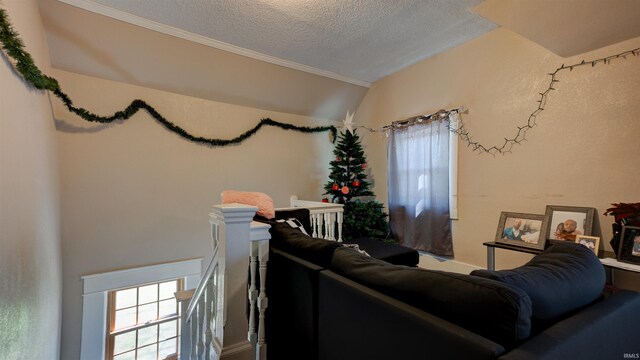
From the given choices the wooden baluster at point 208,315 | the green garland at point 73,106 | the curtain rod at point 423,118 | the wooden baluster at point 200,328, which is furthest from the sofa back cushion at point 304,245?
the curtain rod at point 423,118

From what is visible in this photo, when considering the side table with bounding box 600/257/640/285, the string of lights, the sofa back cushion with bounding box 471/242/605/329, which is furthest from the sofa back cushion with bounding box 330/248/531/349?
the string of lights

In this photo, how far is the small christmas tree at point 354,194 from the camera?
3604 millimetres

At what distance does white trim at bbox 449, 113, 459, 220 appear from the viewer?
3.06m

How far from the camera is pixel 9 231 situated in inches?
54.2

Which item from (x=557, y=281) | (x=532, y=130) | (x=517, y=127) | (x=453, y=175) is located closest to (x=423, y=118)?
(x=453, y=175)

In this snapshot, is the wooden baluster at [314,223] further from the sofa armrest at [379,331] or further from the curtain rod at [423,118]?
the sofa armrest at [379,331]

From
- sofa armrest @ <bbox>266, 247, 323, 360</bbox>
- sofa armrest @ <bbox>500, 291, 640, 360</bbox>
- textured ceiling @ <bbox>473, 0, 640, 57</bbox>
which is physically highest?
textured ceiling @ <bbox>473, 0, 640, 57</bbox>

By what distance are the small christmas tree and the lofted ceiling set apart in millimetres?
1186

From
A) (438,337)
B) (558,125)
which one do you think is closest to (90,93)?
(438,337)

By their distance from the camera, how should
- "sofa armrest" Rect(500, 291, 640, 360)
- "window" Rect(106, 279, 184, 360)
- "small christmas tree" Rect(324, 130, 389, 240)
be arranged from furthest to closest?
"small christmas tree" Rect(324, 130, 389, 240) < "window" Rect(106, 279, 184, 360) < "sofa armrest" Rect(500, 291, 640, 360)

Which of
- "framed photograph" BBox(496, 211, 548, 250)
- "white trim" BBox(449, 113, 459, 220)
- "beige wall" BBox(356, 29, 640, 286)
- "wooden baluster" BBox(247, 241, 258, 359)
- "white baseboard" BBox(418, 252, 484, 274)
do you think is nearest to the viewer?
"wooden baluster" BBox(247, 241, 258, 359)

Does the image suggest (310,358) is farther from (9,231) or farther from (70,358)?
(70,358)

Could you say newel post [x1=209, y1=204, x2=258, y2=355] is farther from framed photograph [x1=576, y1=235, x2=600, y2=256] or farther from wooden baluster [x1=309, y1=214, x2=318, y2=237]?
framed photograph [x1=576, y1=235, x2=600, y2=256]

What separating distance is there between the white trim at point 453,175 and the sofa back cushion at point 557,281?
1993 millimetres
